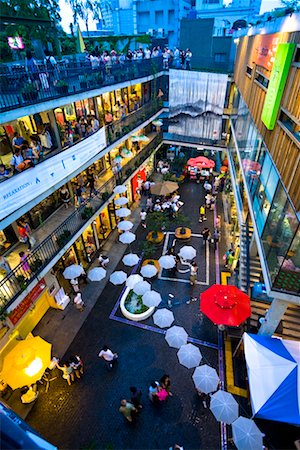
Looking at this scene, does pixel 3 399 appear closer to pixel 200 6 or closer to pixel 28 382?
pixel 28 382

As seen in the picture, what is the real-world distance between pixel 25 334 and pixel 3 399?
3007 mm

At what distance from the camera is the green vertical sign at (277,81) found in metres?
9.44

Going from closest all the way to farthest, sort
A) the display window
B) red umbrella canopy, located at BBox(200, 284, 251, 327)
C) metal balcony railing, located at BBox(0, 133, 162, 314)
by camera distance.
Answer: metal balcony railing, located at BBox(0, 133, 162, 314) → red umbrella canopy, located at BBox(200, 284, 251, 327) → the display window

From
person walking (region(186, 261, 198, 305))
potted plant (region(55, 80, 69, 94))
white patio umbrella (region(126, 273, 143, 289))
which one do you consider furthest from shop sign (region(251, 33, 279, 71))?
white patio umbrella (region(126, 273, 143, 289))

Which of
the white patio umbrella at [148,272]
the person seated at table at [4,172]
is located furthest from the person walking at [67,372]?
the person seated at table at [4,172]

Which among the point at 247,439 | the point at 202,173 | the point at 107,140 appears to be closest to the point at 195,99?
the point at 202,173

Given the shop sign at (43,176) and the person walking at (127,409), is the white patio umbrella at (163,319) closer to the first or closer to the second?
the person walking at (127,409)

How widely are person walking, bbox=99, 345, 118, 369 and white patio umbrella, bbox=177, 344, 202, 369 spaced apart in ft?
10.4

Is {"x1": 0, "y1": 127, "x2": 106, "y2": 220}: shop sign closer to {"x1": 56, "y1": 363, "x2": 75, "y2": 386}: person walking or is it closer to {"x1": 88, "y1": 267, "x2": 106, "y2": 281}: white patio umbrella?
{"x1": 88, "y1": 267, "x2": 106, "y2": 281}: white patio umbrella

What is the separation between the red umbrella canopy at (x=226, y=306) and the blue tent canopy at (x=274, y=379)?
1.37 meters

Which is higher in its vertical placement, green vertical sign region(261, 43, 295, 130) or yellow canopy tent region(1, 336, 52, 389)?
green vertical sign region(261, 43, 295, 130)

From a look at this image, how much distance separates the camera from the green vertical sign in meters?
9.44

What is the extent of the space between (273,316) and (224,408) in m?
3.98

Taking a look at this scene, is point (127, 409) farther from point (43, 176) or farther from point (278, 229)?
point (43, 176)
